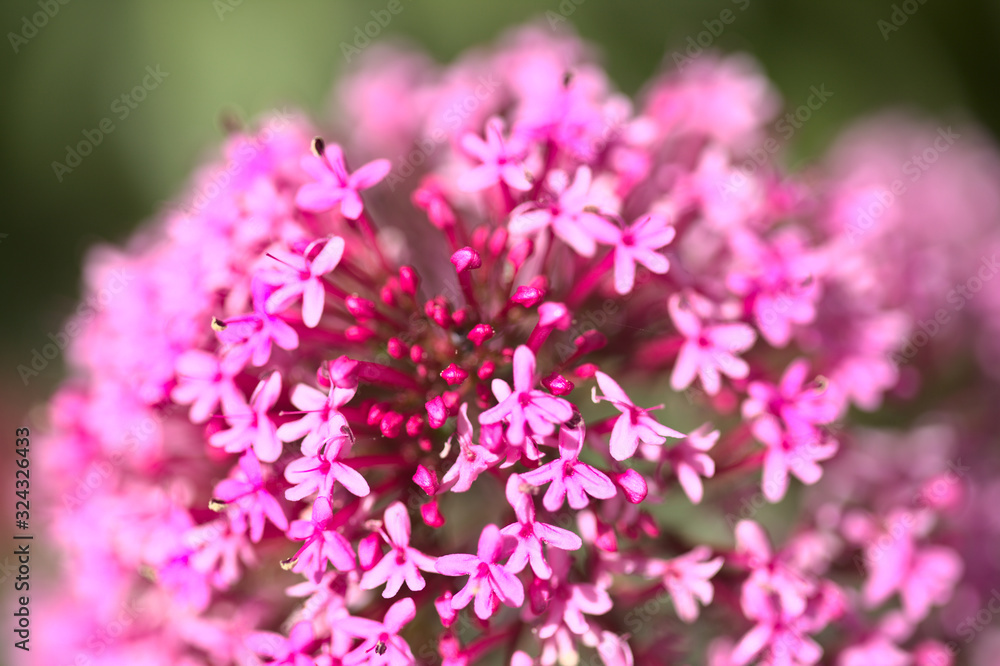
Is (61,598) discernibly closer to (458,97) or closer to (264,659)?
(264,659)

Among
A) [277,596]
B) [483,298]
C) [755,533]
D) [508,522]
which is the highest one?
[483,298]

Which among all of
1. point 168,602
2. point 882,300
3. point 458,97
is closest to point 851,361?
point 882,300

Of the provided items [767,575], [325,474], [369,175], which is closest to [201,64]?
[369,175]

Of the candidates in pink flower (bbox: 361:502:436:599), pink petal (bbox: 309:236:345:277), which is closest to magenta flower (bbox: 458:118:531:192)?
pink petal (bbox: 309:236:345:277)

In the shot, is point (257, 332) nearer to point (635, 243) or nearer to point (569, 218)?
point (569, 218)

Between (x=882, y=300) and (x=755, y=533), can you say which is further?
(x=882, y=300)

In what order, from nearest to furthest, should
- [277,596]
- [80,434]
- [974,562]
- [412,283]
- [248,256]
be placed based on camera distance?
[412,283]
[248,256]
[277,596]
[80,434]
[974,562]

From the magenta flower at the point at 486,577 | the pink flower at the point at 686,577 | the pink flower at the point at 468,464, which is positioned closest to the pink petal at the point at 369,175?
the pink flower at the point at 468,464
